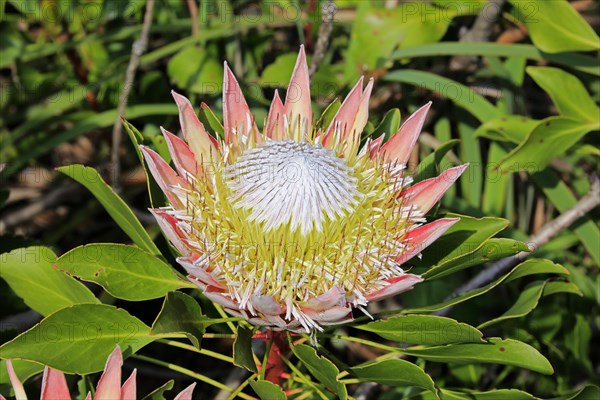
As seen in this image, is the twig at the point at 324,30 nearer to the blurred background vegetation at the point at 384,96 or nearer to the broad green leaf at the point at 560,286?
the blurred background vegetation at the point at 384,96

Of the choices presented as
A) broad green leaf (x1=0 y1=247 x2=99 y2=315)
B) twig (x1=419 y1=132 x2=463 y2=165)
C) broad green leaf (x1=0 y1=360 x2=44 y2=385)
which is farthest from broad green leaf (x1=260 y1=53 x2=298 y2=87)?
broad green leaf (x1=0 y1=360 x2=44 y2=385)

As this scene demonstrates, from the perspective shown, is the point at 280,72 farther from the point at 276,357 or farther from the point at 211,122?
the point at 276,357

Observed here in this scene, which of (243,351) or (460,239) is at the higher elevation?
(460,239)

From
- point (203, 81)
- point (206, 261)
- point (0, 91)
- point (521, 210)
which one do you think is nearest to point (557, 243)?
point (521, 210)

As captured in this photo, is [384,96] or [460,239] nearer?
[460,239]

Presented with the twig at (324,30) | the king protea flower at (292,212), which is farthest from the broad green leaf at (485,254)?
the twig at (324,30)

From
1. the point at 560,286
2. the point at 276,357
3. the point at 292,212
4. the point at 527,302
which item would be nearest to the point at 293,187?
the point at 292,212

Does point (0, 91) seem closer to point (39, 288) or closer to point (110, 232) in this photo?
point (110, 232)
